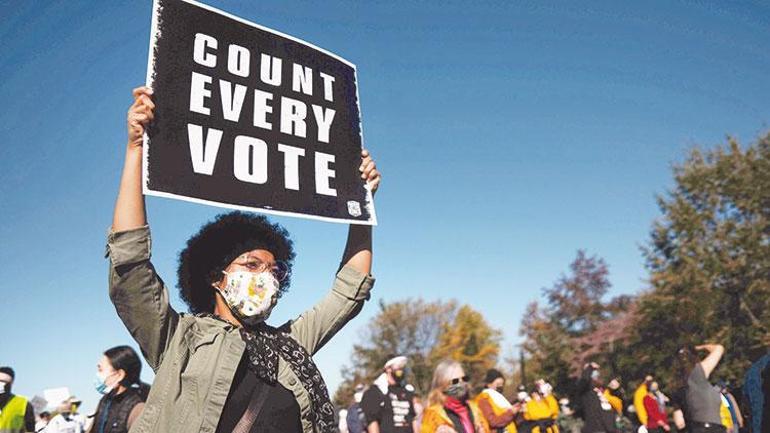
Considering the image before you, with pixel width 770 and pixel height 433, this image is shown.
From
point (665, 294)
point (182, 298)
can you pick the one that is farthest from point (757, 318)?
point (182, 298)

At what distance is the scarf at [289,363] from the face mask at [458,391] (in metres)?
4.42

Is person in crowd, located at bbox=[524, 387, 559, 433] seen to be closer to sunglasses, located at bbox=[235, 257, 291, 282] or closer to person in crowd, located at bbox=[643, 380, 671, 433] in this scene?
person in crowd, located at bbox=[643, 380, 671, 433]

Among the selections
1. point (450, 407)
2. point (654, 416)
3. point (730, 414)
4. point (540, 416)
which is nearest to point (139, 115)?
point (450, 407)

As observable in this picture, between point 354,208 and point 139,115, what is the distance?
1.10m

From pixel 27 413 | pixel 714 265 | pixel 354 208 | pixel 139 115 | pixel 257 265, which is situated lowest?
pixel 257 265

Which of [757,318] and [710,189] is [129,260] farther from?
[710,189]

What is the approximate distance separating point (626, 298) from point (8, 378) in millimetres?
46495

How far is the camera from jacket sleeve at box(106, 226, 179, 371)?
224 cm

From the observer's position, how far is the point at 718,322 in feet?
93.2

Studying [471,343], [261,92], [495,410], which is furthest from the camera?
[471,343]

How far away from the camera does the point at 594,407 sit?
12.6 metres

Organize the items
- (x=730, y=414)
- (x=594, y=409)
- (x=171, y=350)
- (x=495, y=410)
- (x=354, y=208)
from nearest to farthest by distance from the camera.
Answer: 1. (x=171, y=350)
2. (x=354, y=208)
3. (x=495, y=410)
4. (x=730, y=414)
5. (x=594, y=409)

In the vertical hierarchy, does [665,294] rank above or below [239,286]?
above

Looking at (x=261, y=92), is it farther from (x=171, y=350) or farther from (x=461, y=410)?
(x=461, y=410)
